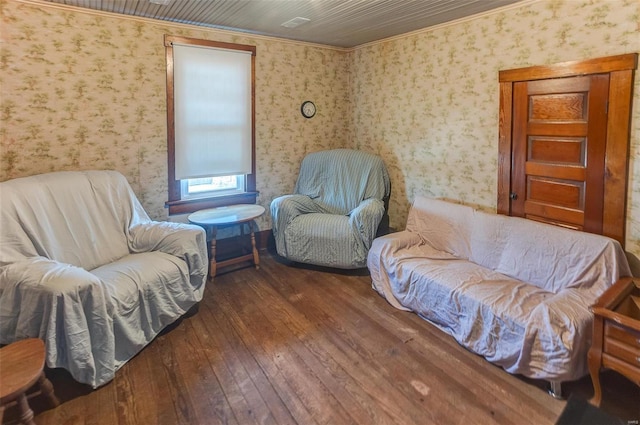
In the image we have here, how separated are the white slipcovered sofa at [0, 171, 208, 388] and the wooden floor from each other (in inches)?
8.2

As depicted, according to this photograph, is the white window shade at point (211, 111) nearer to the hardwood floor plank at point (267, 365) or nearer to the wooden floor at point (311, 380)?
the hardwood floor plank at point (267, 365)

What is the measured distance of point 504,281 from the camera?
8.49 feet

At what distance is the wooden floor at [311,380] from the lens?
6.30 feet

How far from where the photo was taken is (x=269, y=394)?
2070 mm

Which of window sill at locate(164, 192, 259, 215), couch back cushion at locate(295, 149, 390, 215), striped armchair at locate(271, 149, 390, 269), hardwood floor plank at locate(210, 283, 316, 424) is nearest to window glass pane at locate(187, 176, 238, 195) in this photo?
window sill at locate(164, 192, 259, 215)

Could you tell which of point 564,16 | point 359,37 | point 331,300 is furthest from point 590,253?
point 359,37

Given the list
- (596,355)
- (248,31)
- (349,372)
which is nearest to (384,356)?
(349,372)

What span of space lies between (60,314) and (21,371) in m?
0.35

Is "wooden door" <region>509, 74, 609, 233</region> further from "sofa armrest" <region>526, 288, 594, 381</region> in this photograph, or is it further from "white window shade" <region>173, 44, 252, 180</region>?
"white window shade" <region>173, 44, 252, 180</region>

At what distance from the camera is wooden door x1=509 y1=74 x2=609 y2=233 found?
2508 millimetres

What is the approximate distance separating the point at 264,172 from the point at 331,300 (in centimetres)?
173

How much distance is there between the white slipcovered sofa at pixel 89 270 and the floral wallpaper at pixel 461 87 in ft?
7.54

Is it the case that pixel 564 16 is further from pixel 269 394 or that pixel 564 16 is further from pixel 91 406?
pixel 91 406

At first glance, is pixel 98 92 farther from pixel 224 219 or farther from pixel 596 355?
pixel 596 355
